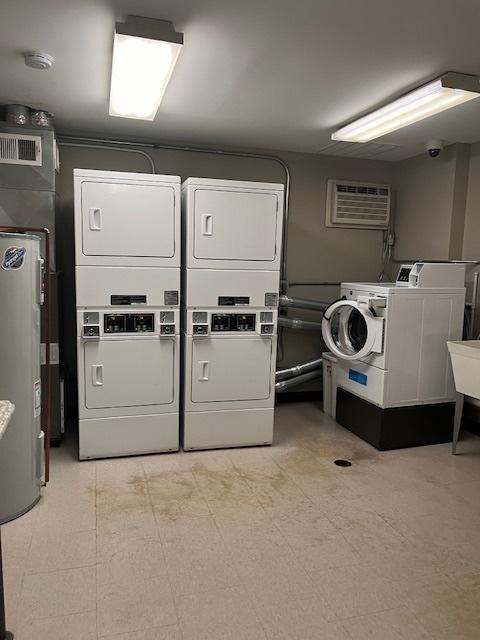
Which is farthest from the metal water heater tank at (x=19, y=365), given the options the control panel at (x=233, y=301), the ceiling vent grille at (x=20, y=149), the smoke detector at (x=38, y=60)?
A: the control panel at (x=233, y=301)

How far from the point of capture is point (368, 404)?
4004 millimetres

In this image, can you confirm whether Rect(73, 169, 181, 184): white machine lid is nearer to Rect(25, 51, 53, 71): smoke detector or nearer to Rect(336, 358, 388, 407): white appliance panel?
Rect(25, 51, 53, 71): smoke detector

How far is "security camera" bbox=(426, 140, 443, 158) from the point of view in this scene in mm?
4215

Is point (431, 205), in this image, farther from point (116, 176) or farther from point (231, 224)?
point (116, 176)

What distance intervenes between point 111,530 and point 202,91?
9.15 ft

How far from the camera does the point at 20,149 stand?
3457mm

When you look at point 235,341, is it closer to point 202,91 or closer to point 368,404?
point 368,404

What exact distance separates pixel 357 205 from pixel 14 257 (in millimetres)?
3663

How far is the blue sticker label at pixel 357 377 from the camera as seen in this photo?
4.05m

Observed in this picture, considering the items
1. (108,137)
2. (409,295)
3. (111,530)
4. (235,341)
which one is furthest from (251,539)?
(108,137)

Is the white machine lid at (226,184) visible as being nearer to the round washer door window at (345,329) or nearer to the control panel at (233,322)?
the control panel at (233,322)

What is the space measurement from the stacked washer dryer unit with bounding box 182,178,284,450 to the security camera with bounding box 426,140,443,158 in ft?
5.29

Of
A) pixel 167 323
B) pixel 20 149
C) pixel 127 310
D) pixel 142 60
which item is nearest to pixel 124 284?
pixel 127 310

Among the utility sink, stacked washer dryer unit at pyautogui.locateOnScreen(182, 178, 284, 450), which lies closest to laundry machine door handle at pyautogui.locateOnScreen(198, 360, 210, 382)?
stacked washer dryer unit at pyautogui.locateOnScreen(182, 178, 284, 450)
